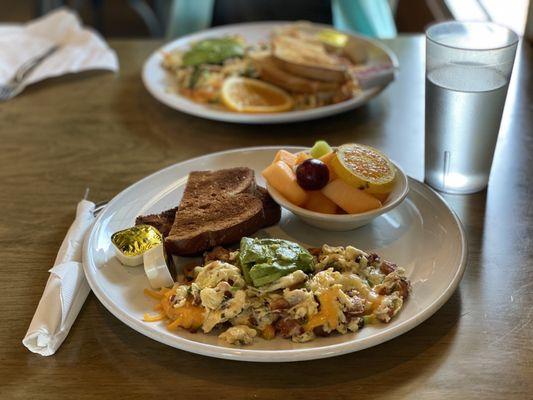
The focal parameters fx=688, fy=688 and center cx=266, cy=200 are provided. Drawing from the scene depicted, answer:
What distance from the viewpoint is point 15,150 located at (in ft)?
5.29

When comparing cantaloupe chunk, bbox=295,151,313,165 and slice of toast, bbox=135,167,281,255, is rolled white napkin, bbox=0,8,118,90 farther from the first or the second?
cantaloupe chunk, bbox=295,151,313,165

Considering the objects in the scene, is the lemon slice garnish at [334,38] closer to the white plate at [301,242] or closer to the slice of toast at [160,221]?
the white plate at [301,242]

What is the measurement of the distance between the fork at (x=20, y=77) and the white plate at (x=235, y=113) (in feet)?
1.07

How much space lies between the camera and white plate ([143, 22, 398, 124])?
1613 mm

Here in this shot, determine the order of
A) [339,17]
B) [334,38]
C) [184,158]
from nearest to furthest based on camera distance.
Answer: [184,158] → [334,38] → [339,17]

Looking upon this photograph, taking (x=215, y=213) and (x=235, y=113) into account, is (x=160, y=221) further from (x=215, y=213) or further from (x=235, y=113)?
(x=235, y=113)

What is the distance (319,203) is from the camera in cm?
121

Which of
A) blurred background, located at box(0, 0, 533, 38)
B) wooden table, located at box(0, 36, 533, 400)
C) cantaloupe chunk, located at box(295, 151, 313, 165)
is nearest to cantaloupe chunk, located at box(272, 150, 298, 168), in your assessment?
cantaloupe chunk, located at box(295, 151, 313, 165)

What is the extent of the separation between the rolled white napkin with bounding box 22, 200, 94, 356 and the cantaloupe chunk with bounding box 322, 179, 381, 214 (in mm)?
442

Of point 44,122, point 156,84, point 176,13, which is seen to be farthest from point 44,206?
point 176,13

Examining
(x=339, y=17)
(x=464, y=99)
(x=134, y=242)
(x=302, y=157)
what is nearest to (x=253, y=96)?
(x=302, y=157)

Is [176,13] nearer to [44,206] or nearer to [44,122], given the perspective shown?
[44,122]

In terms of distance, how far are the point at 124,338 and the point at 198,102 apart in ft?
2.81

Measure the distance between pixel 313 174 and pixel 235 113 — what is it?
1.73ft
